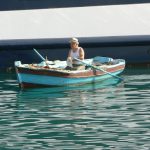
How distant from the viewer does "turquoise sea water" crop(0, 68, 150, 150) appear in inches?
487

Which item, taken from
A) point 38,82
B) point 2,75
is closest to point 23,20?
point 2,75

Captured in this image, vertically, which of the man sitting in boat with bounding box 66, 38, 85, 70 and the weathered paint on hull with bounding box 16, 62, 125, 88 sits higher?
the man sitting in boat with bounding box 66, 38, 85, 70

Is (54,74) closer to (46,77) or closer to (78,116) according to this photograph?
(46,77)

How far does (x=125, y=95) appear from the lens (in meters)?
18.2

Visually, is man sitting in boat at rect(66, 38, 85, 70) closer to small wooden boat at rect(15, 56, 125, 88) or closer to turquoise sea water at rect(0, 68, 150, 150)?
small wooden boat at rect(15, 56, 125, 88)

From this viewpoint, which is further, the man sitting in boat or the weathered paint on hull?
the man sitting in boat

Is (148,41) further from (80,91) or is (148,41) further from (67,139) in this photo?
(67,139)

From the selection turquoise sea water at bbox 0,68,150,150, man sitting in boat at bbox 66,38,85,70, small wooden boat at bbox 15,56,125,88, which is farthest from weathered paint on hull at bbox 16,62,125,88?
man sitting in boat at bbox 66,38,85,70

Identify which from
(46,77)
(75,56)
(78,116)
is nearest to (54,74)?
(46,77)

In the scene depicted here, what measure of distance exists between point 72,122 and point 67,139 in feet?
5.91

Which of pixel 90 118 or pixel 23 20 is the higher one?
pixel 23 20

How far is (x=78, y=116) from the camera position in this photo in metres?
15.1

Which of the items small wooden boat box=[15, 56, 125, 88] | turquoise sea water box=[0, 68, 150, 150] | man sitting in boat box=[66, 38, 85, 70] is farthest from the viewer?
man sitting in boat box=[66, 38, 85, 70]

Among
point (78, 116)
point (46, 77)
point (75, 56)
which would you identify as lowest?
point (78, 116)
